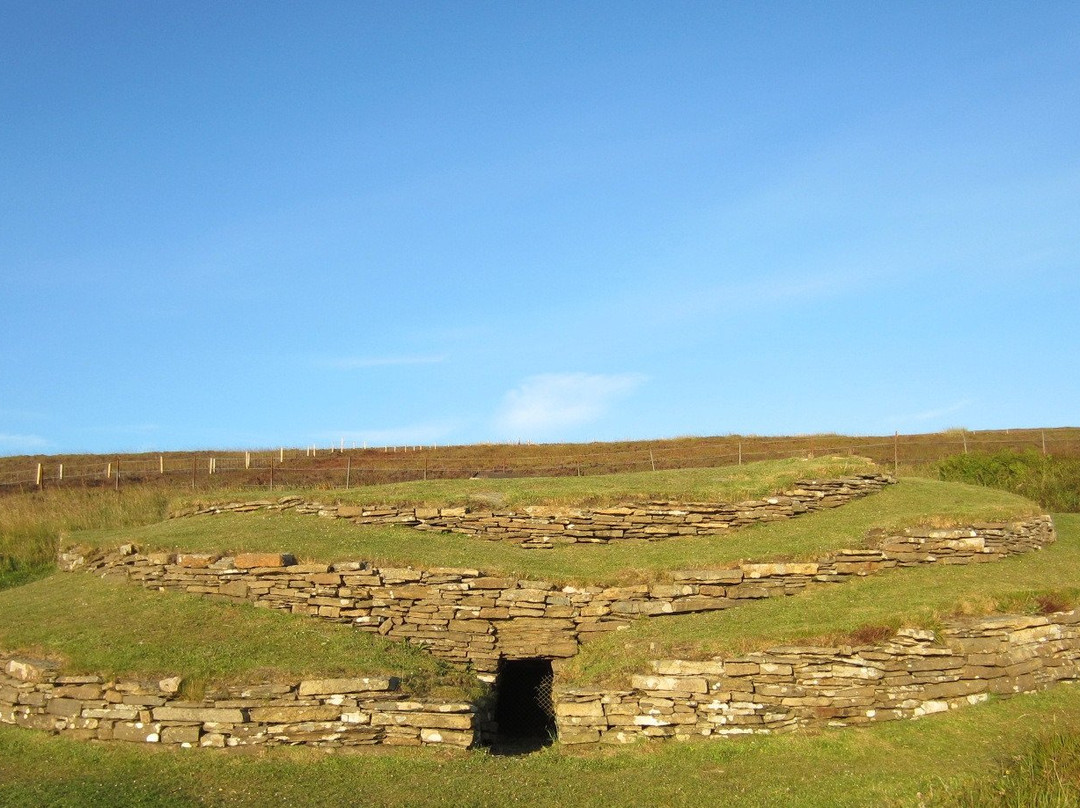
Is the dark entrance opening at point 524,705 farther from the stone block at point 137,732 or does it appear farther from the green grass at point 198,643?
the stone block at point 137,732

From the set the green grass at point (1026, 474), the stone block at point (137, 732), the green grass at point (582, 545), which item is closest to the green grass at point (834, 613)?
the green grass at point (582, 545)

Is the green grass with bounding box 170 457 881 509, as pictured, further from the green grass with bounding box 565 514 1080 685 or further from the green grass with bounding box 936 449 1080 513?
the green grass with bounding box 936 449 1080 513

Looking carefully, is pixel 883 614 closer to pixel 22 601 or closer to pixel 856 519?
pixel 856 519

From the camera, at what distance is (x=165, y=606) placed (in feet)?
50.0

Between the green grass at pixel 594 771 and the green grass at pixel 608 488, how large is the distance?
26.2 feet

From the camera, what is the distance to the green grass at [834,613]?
514 inches

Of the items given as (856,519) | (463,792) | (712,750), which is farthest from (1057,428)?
(463,792)

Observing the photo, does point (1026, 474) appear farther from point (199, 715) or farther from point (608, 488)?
point (199, 715)

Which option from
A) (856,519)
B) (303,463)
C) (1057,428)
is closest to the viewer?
(856,519)

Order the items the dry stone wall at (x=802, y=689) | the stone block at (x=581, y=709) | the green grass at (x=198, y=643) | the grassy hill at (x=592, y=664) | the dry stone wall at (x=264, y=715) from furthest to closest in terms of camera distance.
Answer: the green grass at (x=198, y=643), the stone block at (x=581, y=709), the dry stone wall at (x=802, y=689), the dry stone wall at (x=264, y=715), the grassy hill at (x=592, y=664)

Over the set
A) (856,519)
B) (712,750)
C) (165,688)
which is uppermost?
(856,519)

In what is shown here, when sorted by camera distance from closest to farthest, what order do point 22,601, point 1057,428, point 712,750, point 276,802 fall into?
1. point 276,802
2. point 712,750
3. point 22,601
4. point 1057,428

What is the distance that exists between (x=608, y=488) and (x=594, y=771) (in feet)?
30.8

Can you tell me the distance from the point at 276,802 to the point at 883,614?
970 centimetres
